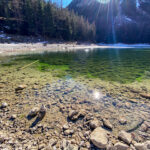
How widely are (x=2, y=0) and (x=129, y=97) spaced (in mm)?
50975

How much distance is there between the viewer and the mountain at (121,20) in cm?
6981

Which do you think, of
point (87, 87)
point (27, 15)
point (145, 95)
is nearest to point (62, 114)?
point (87, 87)

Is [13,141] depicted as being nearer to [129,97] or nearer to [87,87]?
[87,87]

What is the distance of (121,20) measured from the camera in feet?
252

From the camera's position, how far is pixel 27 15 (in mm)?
34781

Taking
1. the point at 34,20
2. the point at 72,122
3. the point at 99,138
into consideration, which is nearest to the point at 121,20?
the point at 34,20

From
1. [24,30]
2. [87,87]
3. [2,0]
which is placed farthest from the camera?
[24,30]

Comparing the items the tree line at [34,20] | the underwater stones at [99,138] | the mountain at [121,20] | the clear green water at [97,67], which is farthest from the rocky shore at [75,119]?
the mountain at [121,20]

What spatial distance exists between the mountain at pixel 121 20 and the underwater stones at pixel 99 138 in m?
79.6

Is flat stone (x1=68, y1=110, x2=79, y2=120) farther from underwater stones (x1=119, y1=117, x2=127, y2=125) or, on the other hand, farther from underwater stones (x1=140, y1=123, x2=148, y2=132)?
underwater stones (x1=140, y1=123, x2=148, y2=132)

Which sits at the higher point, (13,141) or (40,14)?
(40,14)

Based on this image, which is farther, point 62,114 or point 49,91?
point 49,91

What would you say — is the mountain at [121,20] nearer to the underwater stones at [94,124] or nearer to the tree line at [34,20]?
the tree line at [34,20]

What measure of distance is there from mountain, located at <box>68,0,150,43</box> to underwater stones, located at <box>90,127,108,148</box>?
79615 millimetres
